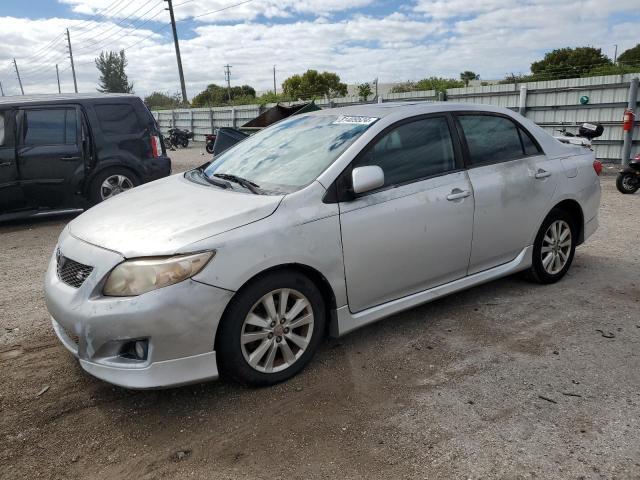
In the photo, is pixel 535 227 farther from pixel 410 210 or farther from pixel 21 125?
pixel 21 125

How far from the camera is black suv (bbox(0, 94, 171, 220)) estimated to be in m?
7.36

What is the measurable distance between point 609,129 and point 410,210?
390 inches

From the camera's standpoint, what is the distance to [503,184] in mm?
4012

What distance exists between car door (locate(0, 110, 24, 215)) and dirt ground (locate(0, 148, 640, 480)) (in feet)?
13.1

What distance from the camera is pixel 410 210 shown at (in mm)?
3479

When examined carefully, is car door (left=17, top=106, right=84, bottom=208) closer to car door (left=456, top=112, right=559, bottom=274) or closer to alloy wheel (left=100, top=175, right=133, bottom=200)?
alloy wheel (left=100, top=175, right=133, bottom=200)

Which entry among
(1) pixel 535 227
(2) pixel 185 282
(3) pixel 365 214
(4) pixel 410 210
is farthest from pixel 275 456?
(1) pixel 535 227

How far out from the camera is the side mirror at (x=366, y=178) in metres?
3.16

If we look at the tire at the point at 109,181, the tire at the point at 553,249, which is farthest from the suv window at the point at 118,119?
the tire at the point at 553,249

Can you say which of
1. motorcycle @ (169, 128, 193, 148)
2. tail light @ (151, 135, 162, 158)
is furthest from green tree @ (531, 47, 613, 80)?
tail light @ (151, 135, 162, 158)

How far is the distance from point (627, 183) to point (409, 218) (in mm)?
7085

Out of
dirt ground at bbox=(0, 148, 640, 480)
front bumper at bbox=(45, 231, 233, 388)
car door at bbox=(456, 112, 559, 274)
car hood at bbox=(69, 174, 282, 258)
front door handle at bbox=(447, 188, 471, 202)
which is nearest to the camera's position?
dirt ground at bbox=(0, 148, 640, 480)

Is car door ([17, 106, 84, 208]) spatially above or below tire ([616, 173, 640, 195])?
above

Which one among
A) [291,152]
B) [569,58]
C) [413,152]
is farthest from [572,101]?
[569,58]
